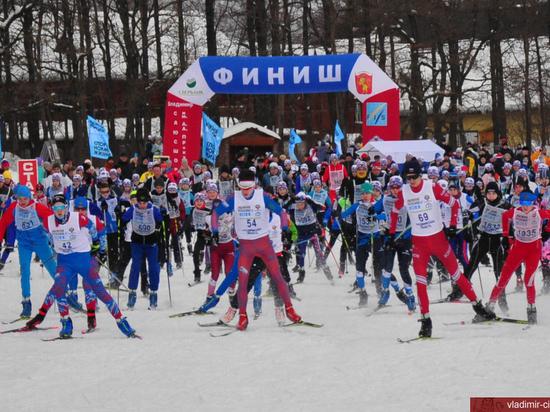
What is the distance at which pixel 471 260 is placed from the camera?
10.8 m

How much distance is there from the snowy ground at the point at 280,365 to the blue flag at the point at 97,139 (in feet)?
30.2

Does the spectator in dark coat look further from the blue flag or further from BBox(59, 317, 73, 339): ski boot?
BBox(59, 317, 73, 339): ski boot

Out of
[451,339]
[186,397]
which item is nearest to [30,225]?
[186,397]

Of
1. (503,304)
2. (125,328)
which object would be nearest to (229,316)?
(125,328)

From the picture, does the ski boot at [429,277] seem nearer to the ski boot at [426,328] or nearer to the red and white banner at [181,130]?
the ski boot at [426,328]

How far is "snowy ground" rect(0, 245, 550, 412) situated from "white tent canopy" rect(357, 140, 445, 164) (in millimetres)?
10107

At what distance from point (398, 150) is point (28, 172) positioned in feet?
31.4

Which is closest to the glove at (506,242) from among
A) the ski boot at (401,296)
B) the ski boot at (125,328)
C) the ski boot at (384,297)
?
the ski boot at (401,296)

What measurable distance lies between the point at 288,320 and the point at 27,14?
974 inches

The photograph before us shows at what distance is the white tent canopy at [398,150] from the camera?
66.8 feet

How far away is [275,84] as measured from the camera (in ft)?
70.4

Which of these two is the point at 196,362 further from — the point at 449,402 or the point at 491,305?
the point at 491,305

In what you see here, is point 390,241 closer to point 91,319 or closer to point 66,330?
point 91,319

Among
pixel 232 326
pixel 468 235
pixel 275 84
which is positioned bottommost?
pixel 232 326
